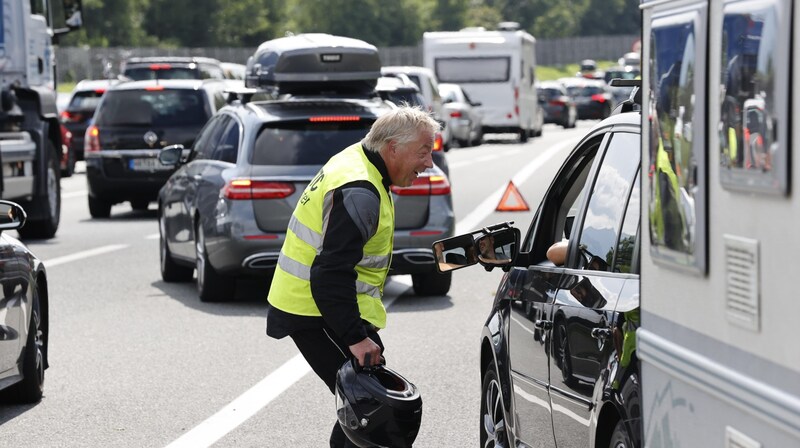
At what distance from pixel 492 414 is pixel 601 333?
5.73ft

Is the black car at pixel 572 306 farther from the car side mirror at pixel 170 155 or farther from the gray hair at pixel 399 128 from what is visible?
Answer: the car side mirror at pixel 170 155

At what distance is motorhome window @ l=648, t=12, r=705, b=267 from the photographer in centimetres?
366

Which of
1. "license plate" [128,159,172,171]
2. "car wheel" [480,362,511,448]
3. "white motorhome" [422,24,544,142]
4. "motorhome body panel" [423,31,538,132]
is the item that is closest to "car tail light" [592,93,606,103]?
"white motorhome" [422,24,544,142]

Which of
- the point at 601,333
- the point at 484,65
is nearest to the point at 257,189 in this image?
the point at 601,333

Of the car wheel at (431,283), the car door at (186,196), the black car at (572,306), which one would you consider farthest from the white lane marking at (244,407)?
the car door at (186,196)

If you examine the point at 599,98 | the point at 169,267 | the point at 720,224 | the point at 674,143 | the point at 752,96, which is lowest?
the point at 599,98

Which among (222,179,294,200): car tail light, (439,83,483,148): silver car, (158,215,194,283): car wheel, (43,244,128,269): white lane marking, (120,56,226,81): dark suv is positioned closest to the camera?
(222,179,294,200): car tail light

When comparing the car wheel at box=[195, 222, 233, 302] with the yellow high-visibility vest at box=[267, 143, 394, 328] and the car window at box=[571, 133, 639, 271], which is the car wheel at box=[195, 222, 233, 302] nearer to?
the yellow high-visibility vest at box=[267, 143, 394, 328]

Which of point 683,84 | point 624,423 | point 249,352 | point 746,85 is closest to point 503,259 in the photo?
point 624,423

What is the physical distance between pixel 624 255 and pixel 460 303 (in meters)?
7.77

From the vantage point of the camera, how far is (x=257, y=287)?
14.2 metres

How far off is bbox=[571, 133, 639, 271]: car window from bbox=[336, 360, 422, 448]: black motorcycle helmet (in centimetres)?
69

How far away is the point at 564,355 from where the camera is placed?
16.6ft

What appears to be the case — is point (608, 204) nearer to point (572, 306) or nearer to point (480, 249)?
point (572, 306)
